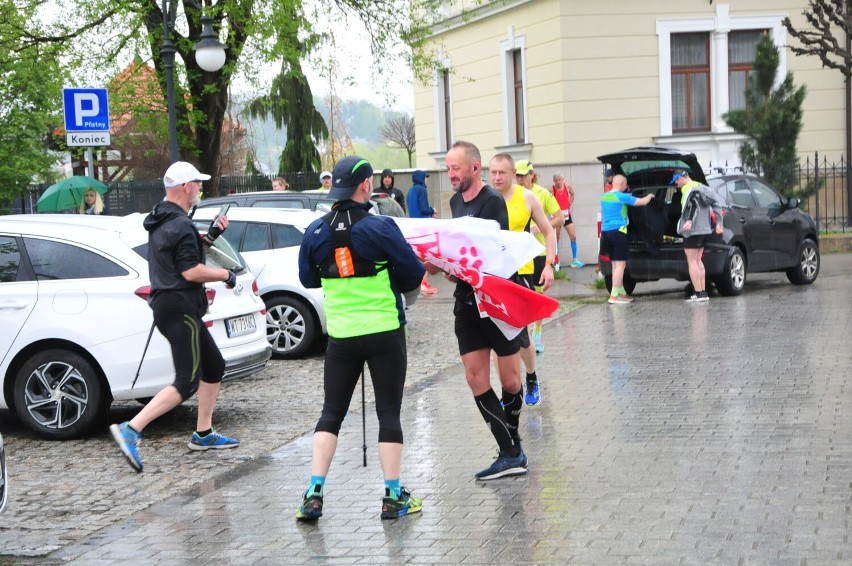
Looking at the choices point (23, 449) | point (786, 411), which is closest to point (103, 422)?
point (23, 449)

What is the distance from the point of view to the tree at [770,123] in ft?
75.7

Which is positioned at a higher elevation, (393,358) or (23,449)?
(393,358)

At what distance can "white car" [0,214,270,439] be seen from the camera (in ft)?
29.2

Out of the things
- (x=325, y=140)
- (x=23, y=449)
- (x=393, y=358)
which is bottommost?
(x=23, y=449)

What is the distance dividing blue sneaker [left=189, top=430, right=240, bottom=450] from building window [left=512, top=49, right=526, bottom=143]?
19.3 meters

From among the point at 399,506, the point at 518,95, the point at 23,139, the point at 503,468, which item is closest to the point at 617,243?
the point at 503,468

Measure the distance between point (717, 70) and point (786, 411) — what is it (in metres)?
17.9

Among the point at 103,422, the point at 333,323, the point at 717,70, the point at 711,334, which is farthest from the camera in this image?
the point at 717,70

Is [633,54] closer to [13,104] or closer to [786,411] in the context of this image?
[786,411]

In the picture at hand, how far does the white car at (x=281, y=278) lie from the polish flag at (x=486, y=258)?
5826 millimetres

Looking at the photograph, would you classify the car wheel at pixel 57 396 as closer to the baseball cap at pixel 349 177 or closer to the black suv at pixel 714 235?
the baseball cap at pixel 349 177

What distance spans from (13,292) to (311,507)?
12.5 feet

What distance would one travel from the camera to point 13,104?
42562 millimetres

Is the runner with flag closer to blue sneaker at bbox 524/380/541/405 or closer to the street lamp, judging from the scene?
blue sneaker at bbox 524/380/541/405
